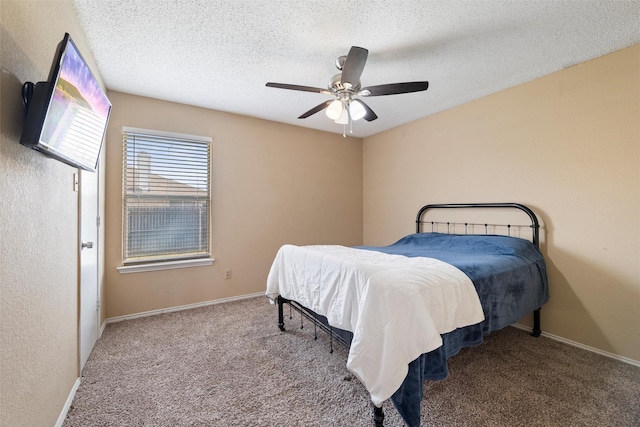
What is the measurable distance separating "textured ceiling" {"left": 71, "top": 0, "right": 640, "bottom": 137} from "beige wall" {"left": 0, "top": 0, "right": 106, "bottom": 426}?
559mm

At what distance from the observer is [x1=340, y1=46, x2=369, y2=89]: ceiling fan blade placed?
5.78 feet

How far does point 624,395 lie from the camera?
179 centimetres

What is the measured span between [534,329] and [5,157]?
391 cm

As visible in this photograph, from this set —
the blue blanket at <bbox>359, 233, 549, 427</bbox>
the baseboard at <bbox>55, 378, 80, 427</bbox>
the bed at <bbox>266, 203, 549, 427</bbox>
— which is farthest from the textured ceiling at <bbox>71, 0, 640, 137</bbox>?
the baseboard at <bbox>55, 378, 80, 427</bbox>

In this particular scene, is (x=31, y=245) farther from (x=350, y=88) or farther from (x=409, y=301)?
(x=350, y=88)

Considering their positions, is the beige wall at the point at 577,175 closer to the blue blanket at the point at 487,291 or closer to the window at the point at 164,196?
the blue blanket at the point at 487,291

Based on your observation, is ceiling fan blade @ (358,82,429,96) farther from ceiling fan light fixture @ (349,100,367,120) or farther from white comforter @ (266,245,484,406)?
white comforter @ (266,245,484,406)

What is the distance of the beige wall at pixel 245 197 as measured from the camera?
303cm

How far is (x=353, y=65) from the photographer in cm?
188

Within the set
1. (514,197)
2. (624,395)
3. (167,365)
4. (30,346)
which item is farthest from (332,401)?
(514,197)

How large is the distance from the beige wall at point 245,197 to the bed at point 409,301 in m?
1.27

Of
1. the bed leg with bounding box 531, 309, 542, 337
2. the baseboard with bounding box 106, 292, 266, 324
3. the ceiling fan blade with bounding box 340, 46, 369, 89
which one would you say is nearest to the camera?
the ceiling fan blade with bounding box 340, 46, 369, 89

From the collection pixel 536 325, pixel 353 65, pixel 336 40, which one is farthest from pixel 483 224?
pixel 336 40

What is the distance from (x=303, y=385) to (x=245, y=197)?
8.29ft
